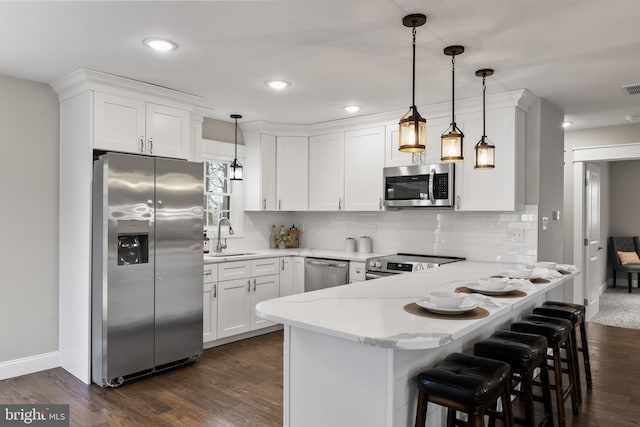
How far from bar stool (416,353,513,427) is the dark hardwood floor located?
1296 mm

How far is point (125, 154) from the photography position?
349cm

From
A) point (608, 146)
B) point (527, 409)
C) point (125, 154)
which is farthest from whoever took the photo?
point (608, 146)

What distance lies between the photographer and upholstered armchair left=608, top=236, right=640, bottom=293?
305 inches

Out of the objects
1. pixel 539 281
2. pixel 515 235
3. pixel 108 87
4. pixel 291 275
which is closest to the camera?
pixel 539 281

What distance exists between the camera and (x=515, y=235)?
420 centimetres

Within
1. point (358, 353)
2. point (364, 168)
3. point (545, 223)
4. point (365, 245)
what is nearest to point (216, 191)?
point (364, 168)

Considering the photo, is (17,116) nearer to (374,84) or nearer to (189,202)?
(189,202)

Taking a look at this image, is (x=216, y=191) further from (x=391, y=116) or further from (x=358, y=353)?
(x=358, y=353)

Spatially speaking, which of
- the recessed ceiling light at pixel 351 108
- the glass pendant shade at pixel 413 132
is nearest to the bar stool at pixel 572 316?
the glass pendant shade at pixel 413 132

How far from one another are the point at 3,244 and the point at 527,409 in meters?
3.89

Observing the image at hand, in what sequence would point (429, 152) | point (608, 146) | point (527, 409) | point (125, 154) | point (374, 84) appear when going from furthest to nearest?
1. point (608, 146)
2. point (429, 152)
3. point (374, 84)
4. point (125, 154)
5. point (527, 409)

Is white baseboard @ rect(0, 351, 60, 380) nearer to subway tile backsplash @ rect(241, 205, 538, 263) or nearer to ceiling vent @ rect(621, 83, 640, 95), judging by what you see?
subway tile backsplash @ rect(241, 205, 538, 263)

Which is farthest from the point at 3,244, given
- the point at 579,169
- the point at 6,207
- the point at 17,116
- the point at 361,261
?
the point at 579,169

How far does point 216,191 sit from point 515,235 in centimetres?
331
